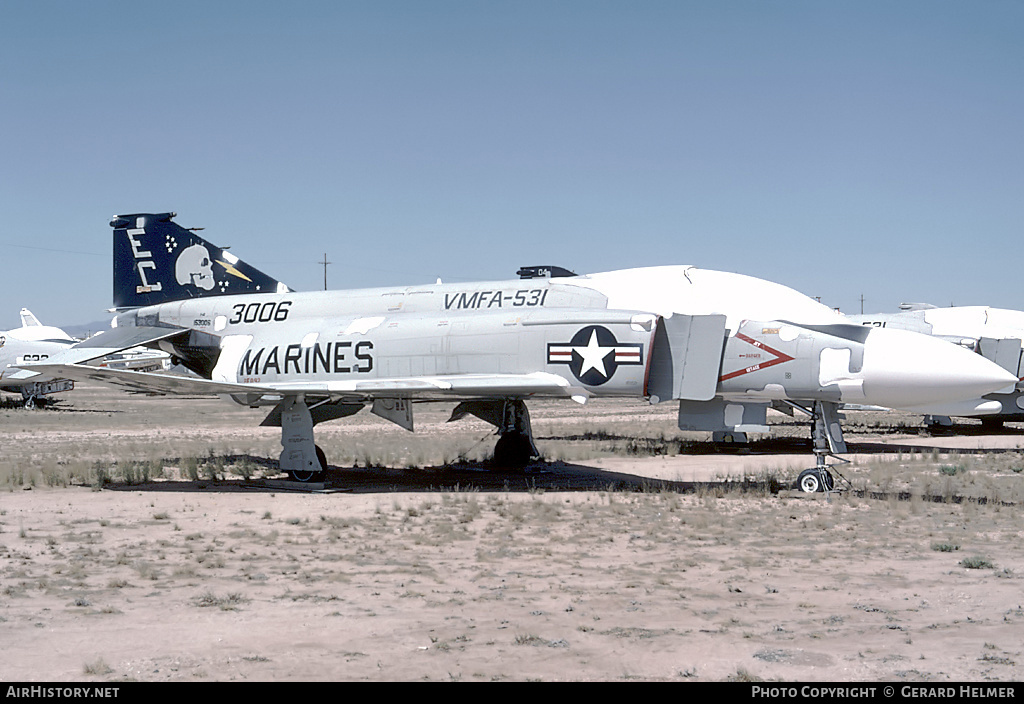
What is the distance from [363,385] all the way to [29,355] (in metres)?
31.3

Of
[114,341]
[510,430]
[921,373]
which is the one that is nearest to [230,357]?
[114,341]

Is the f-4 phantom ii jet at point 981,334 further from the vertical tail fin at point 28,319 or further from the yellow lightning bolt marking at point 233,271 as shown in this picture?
the vertical tail fin at point 28,319

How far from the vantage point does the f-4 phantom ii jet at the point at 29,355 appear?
40.5m

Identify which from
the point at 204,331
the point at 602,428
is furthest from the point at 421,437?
the point at 204,331

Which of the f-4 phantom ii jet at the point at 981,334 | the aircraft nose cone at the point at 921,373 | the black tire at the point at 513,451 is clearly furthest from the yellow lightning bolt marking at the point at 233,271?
the f-4 phantom ii jet at the point at 981,334

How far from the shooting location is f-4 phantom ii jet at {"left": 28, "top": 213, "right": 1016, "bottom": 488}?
13.4 metres

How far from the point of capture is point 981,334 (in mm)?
29141

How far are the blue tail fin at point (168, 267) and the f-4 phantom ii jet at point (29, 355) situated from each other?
831 inches

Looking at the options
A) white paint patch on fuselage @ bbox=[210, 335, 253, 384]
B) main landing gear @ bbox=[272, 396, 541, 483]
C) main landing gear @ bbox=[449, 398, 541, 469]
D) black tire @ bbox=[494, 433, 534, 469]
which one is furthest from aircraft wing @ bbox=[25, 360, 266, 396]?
black tire @ bbox=[494, 433, 534, 469]

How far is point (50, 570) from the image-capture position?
30.2 feet

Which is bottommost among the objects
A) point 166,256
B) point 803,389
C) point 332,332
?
point 803,389

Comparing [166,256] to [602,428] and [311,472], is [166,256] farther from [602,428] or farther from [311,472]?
[602,428]
